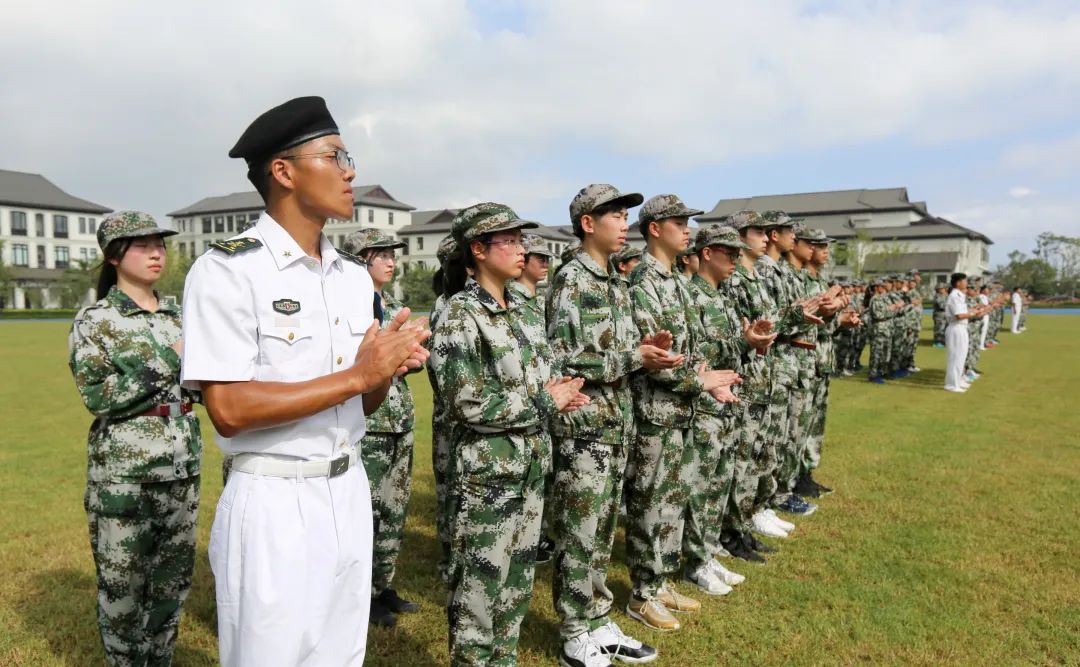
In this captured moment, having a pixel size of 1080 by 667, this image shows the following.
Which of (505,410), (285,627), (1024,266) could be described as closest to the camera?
(285,627)

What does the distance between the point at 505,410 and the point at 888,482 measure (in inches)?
242

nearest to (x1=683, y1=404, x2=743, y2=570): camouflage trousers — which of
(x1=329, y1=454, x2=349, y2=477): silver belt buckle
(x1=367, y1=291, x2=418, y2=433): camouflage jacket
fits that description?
(x1=367, y1=291, x2=418, y2=433): camouflage jacket

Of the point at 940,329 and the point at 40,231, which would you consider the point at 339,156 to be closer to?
the point at 940,329

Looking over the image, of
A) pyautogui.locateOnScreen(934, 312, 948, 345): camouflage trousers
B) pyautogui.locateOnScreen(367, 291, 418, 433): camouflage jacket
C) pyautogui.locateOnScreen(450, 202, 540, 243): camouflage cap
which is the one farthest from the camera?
pyautogui.locateOnScreen(934, 312, 948, 345): camouflage trousers

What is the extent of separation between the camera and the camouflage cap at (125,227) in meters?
3.59

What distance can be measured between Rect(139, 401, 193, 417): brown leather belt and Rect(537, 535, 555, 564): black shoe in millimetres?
3078

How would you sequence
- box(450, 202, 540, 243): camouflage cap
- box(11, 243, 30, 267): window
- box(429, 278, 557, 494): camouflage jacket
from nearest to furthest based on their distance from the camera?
box(429, 278, 557, 494): camouflage jacket < box(450, 202, 540, 243): camouflage cap < box(11, 243, 30, 267): window

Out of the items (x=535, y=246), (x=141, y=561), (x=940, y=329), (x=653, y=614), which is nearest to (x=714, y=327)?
(x=653, y=614)

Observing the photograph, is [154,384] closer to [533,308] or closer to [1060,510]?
[533,308]

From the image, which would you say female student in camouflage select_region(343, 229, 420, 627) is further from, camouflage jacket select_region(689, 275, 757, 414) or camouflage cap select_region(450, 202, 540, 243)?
camouflage jacket select_region(689, 275, 757, 414)

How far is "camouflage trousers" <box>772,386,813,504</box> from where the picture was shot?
656cm

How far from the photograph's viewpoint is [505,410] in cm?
313

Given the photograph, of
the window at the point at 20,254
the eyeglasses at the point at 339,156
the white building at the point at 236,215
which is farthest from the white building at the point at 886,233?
the window at the point at 20,254

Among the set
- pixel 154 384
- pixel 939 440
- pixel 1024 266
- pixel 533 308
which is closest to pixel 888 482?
pixel 939 440
